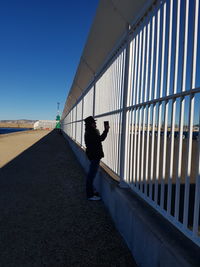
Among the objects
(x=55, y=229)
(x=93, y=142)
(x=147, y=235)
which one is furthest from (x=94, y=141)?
(x=147, y=235)

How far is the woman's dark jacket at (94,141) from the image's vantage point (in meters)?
4.48

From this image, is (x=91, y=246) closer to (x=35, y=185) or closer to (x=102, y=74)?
(x=35, y=185)

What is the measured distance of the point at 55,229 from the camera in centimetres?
334

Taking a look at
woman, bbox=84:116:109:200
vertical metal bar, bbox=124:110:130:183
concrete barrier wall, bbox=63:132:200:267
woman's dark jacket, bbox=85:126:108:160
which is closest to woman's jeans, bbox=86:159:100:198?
woman, bbox=84:116:109:200

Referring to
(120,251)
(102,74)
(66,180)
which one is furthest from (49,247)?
(102,74)

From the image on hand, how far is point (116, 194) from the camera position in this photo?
3580 millimetres

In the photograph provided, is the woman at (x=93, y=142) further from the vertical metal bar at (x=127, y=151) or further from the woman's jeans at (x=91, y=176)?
the vertical metal bar at (x=127, y=151)

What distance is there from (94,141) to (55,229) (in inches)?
68.5

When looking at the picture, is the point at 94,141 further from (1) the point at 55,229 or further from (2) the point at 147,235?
(2) the point at 147,235

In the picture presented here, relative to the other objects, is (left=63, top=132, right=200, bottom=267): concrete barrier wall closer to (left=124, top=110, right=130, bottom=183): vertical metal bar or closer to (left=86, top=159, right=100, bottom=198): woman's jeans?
(left=124, top=110, right=130, bottom=183): vertical metal bar

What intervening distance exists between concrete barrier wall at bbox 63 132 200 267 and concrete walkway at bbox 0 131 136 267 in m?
0.19

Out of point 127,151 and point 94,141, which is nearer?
point 127,151

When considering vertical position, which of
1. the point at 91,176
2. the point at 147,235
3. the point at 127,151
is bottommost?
the point at 147,235

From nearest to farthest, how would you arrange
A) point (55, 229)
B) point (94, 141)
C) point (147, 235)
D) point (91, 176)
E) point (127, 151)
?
point (147, 235), point (55, 229), point (127, 151), point (94, 141), point (91, 176)
